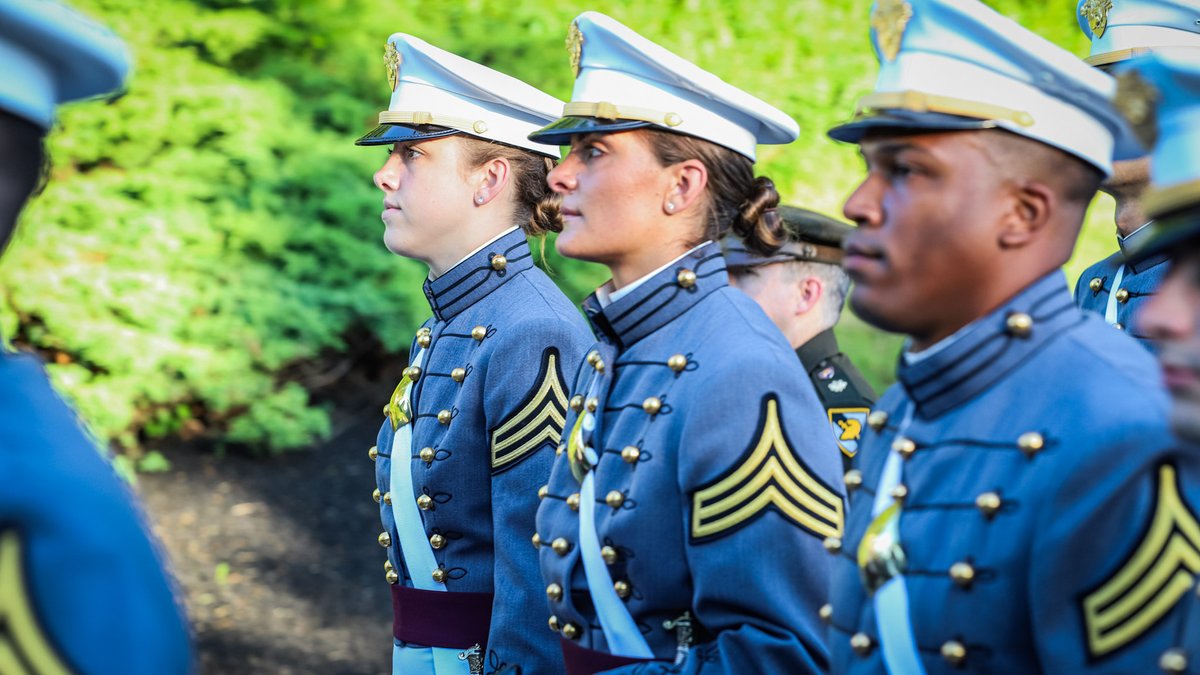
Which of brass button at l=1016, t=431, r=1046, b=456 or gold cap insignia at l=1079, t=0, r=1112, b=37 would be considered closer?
brass button at l=1016, t=431, r=1046, b=456

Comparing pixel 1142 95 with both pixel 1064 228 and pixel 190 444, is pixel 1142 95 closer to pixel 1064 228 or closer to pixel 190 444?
pixel 1064 228

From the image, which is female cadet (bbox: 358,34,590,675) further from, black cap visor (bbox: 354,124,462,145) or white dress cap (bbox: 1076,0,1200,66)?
white dress cap (bbox: 1076,0,1200,66)

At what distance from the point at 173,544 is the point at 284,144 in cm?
240

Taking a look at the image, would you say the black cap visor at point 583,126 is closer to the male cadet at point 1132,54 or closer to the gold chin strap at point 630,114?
the gold chin strap at point 630,114

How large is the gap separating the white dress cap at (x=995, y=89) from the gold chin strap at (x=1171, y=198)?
42 centimetres

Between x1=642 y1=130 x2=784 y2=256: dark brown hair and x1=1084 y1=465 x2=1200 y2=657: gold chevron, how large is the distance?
4.88 ft

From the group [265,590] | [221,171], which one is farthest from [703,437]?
[221,171]

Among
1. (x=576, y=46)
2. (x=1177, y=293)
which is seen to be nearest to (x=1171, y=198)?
(x=1177, y=293)

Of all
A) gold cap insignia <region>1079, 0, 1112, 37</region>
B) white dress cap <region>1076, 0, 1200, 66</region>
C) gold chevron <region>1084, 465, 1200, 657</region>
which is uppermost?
gold cap insignia <region>1079, 0, 1112, 37</region>

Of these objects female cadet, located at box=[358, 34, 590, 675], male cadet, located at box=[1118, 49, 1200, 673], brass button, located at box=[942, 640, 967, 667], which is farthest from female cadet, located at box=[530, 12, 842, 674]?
male cadet, located at box=[1118, 49, 1200, 673]

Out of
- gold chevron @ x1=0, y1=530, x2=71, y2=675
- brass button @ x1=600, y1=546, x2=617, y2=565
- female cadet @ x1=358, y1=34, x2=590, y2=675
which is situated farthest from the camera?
female cadet @ x1=358, y1=34, x2=590, y2=675

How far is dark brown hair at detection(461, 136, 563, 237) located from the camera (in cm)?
409

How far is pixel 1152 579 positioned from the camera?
1937 millimetres

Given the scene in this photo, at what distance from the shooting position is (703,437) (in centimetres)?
279
